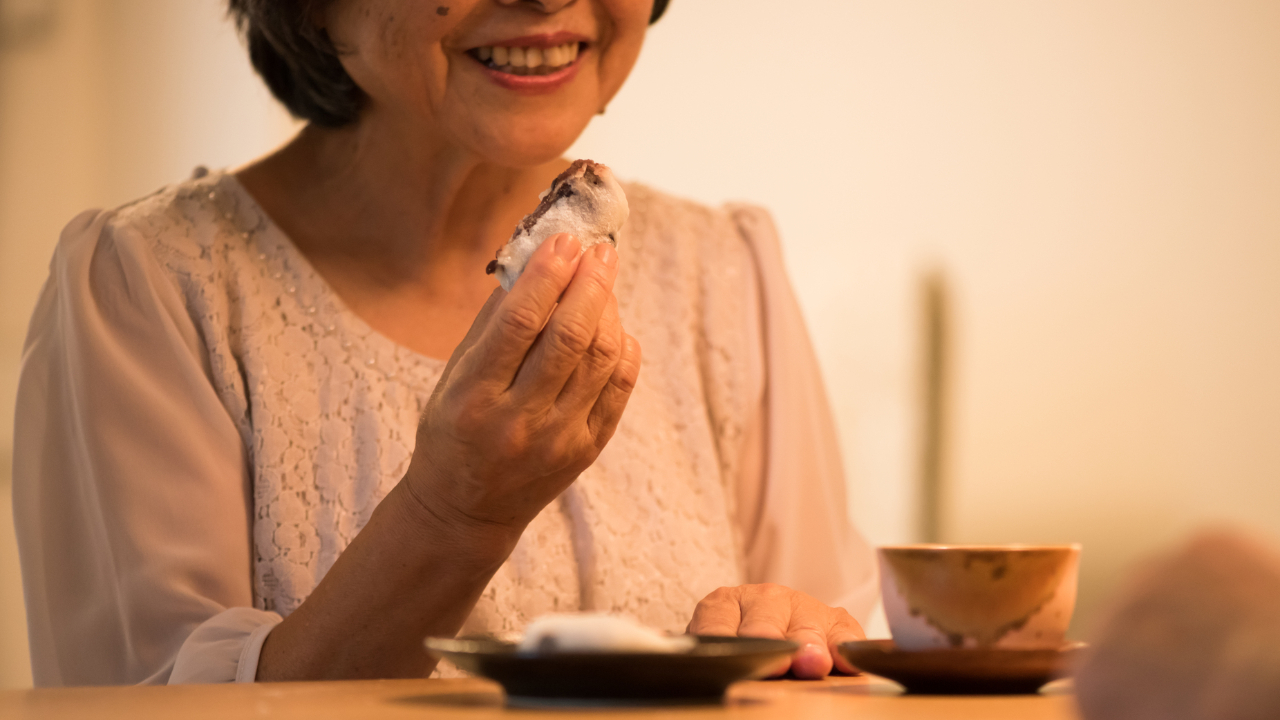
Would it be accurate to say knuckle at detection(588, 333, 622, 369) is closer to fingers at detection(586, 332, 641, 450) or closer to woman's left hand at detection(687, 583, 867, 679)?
fingers at detection(586, 332, 641, 450)

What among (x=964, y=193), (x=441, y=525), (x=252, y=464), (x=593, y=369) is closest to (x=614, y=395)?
(x=593, y=369)

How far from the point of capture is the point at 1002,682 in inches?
22.9

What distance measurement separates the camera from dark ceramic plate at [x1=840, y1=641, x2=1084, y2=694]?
0.56 metres

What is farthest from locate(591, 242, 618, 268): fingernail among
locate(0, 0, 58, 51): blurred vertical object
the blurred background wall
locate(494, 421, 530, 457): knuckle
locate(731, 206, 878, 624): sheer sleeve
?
locate(0, 0, 58, 51): blurred vertical object

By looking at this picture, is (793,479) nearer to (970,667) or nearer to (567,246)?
(567,246)

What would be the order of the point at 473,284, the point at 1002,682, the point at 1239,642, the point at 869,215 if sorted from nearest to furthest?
1. the point at 1239,642
2. the point at 1002,682
3. the point at 473,284
4. the point at 869,215

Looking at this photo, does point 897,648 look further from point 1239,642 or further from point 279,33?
point 279,33

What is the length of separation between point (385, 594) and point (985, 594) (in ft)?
1.60

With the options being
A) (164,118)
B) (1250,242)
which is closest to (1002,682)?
(1250,242)

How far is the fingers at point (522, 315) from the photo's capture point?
2.48 ft

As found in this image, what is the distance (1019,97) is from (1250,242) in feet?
1.61

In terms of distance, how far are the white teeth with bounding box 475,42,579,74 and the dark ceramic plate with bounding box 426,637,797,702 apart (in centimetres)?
68

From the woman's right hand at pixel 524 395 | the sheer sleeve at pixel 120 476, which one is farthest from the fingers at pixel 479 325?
the sheer sleeve at pixel 120 476

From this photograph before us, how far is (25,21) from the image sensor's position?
2.48 meters
